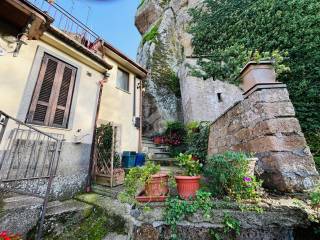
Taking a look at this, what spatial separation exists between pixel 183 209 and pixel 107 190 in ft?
7.94

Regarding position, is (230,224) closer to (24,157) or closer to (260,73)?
(260,73)

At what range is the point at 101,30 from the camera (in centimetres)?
720

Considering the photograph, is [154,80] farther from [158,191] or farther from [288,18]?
[158,191]

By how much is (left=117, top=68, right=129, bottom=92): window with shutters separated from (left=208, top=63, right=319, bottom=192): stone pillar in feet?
18.5

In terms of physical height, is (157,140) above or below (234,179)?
above

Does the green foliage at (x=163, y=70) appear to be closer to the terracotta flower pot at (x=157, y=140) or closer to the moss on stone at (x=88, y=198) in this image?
the terracotta flower pot at (x=157, y=140)

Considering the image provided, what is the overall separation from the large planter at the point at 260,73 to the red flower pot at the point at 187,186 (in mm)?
2438

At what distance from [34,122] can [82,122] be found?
4.09 feet

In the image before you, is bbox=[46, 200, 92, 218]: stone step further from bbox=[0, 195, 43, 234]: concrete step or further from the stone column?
the stone column

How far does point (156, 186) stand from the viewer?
3.17 metres

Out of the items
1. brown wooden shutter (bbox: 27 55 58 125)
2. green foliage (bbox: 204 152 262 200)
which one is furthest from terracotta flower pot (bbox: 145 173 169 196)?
brown wooden shutter (bbox: 27 55 58 125)

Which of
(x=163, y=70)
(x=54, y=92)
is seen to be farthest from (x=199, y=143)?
(x=163, y=70)

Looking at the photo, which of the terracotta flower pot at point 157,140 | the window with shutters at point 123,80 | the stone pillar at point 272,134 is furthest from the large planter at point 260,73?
the terracotta flower pot at point 157,140

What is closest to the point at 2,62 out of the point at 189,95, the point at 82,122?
the point at 82,122
